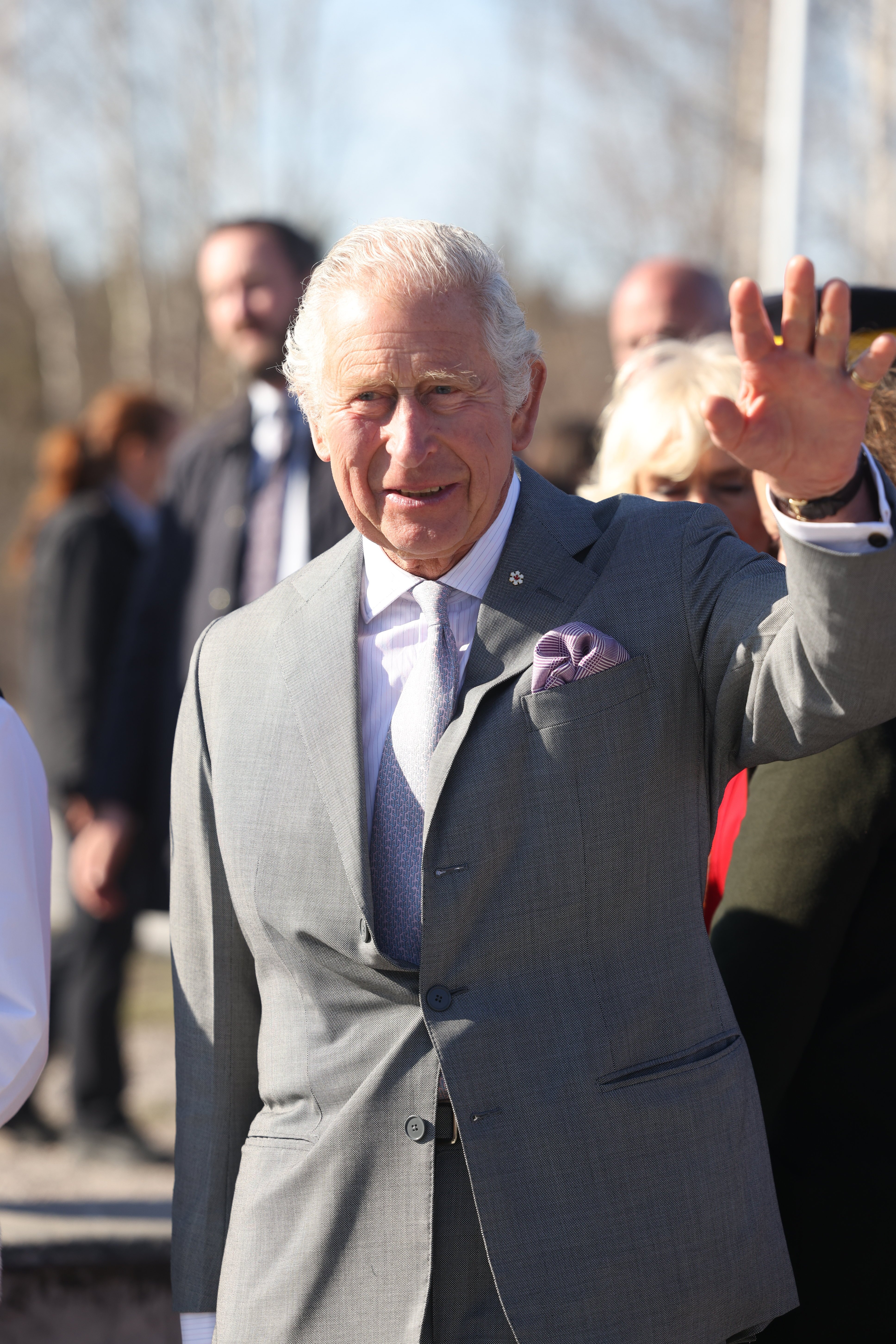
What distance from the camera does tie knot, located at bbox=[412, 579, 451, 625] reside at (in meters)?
1.94

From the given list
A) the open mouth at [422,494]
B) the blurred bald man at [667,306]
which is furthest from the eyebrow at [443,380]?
the blurred bald man at [667,306]

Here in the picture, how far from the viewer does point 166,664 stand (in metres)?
4.29

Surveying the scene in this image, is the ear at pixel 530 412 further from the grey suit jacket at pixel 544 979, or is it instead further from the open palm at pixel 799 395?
the open palm at pixel 799 395

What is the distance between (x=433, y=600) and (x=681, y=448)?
1083 millimetres

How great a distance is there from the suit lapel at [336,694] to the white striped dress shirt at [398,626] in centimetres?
3

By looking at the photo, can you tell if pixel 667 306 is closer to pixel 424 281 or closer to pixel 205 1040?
pixel 424 281

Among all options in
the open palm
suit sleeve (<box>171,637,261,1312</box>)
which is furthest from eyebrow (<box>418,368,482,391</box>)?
suit sleeve (<box>171,637,261,1312</box>)

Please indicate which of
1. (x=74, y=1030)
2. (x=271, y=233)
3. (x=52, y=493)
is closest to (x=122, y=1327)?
(x=74, y=1030)

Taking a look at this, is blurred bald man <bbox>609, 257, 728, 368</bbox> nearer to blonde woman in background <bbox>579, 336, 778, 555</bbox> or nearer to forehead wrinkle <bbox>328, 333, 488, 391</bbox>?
blonde woman in background <bbox>579, 336, 778, 555</bbox>

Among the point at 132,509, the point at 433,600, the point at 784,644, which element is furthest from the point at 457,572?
the point at 132,509

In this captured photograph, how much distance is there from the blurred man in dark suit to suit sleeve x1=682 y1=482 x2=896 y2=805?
2.13 metres

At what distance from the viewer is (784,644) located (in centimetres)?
159

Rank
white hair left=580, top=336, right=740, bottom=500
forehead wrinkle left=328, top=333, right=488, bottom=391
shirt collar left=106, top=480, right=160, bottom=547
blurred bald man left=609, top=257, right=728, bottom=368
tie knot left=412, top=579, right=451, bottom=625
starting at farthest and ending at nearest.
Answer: shirt collar left=106, top=480, right=160, bottom=547, blurred bald man left=609, top=257, right=728, bottom=368, white hair left=580, top=336, right=740, bottom=500, tie knot left=412, top=579, right=451, bottom=625, forehead wrinkle left=328, top=333, right=488, bottom=391

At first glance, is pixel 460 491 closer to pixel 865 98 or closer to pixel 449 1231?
pixel 449 1231
